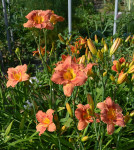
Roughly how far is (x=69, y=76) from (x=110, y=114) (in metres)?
0.29

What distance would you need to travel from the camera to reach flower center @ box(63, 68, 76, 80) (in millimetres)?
1023

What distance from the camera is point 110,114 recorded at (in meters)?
1.02

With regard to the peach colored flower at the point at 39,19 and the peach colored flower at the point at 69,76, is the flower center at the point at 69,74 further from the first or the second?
the peach colored flower at the point at 39,19

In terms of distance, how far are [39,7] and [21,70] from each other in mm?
3286

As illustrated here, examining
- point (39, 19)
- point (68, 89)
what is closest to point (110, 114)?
point (68, 89)

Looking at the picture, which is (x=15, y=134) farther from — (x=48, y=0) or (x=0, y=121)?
(x=48, y=0)

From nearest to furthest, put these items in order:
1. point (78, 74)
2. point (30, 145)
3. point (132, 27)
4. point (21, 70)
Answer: point (78, 74) < point (21, 70) < point (30, 145) < point (132, 27)

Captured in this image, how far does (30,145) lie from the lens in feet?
4.66

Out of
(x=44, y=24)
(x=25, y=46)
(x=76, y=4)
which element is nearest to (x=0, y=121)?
(x=44, y=24)

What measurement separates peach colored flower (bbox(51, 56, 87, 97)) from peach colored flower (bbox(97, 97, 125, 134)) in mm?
174

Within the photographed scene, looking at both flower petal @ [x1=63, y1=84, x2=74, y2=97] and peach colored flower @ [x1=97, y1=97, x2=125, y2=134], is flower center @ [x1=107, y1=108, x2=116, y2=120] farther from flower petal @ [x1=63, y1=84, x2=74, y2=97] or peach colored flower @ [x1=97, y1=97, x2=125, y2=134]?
flower petal @ [x1=63, y1=84, x2=74, y2=97]

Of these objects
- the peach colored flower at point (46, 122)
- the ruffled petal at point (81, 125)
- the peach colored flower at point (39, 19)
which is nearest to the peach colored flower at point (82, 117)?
the ruffled petal at point (81, 125)

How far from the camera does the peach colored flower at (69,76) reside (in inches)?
37.2

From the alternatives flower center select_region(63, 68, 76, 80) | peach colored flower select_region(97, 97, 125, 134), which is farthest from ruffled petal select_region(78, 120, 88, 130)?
flower center select_region(63, 68, 76, 80)
